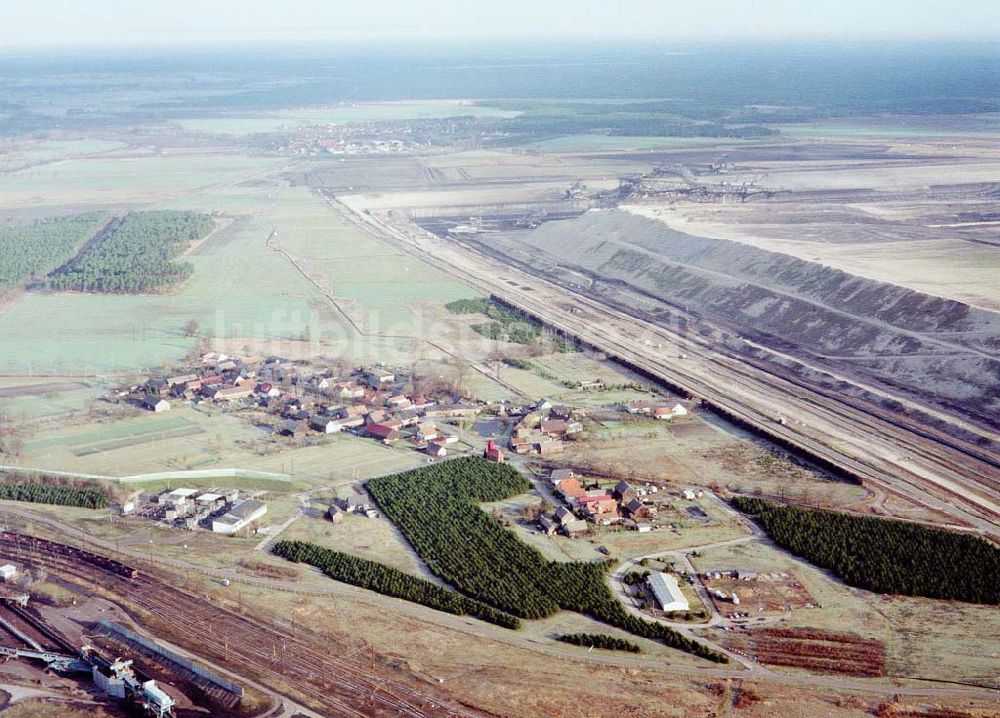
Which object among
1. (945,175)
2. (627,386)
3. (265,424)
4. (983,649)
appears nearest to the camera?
(983,649)

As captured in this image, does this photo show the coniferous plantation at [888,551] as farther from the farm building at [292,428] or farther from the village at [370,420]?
the farm building at [292,428]

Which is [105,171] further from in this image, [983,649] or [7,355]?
[983,649]

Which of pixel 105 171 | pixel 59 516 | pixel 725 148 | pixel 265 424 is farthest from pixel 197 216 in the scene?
pixel 725 148

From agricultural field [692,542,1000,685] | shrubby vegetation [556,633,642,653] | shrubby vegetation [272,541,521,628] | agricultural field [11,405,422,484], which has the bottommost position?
agricultural field [11,405,422,484]

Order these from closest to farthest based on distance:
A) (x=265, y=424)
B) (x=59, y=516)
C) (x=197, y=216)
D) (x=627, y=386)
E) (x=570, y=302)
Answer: (x=59, y=516)
(x=265, y=424)
(x=627, y=386)
(x=570, y=302)
(x=197, y=216)

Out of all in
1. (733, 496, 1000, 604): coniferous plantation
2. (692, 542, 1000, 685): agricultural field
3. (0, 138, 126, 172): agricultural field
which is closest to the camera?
(692, 542, 1000, 685): agricultural field

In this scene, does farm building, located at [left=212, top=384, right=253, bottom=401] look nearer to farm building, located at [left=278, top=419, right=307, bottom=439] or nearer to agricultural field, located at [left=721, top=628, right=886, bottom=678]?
farm building, located at [left=278, top=419, right=307, bottom=439]

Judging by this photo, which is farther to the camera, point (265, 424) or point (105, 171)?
point (105, 171)

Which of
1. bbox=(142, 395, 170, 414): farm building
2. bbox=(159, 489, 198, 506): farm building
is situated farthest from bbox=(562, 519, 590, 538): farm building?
bbox=(142, 395, 170, 414): farm building
